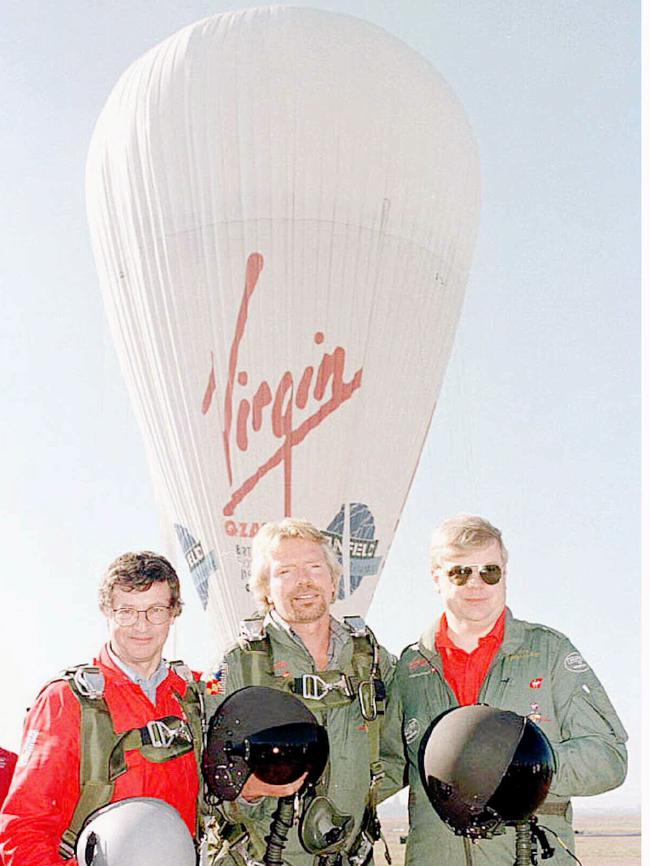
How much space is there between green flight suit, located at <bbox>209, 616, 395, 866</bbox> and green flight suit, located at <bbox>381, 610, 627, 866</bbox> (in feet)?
0.58

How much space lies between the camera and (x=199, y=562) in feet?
50.3

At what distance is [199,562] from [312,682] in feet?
36.9

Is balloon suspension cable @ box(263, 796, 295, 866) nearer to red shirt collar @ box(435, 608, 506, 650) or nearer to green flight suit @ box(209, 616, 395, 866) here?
green flight suit @ box(209, 616, 395, 866)

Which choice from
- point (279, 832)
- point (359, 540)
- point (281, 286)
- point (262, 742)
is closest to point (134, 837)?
point (262, 742)

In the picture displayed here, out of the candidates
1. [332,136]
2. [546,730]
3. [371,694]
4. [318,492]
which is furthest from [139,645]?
[332,136]

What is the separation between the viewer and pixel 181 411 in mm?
15500

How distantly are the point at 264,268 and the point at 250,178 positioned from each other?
112cm

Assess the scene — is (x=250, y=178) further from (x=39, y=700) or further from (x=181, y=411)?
(x=39, y=700)

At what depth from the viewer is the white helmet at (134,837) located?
3643 millimetres

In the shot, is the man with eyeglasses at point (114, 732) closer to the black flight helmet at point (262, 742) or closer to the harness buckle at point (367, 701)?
the black flight helmet at point (262, 742)

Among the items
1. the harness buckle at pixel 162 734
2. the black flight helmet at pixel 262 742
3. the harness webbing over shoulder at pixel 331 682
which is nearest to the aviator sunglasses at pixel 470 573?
the harness webbing over shoulder at pixel 331 682

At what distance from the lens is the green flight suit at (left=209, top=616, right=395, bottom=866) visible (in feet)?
13.6

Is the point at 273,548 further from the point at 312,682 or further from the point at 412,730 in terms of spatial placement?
the point at 412,730

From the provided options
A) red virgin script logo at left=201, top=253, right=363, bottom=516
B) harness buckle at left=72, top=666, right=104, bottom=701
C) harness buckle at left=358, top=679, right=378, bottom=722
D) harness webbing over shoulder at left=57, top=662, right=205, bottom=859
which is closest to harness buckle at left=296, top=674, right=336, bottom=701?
harness buckle at left=358, top=679, right=378, bottom=722
